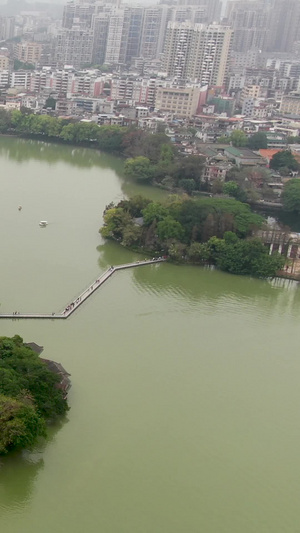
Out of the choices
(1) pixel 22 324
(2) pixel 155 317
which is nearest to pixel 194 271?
(2) pixel 155 317

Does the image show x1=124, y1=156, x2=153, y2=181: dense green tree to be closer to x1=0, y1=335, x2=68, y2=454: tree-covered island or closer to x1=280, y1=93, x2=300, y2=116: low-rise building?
x1=0, y1=335, x2=68, y2=454: tree-covered island

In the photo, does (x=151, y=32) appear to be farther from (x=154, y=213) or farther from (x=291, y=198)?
(x=154, y=213)


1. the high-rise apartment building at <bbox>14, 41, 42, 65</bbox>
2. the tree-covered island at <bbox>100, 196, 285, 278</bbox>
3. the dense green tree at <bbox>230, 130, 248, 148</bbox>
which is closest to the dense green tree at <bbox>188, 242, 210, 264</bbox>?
the tree-covered island at <bbox>100, 196, 285, 278</bbox>

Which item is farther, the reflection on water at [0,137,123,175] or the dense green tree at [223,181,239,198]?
the reflection on water at [0,137,123,175]

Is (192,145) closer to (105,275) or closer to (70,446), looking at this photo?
(105,275)

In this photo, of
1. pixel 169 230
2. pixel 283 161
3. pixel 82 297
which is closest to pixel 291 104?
pixel 283 161

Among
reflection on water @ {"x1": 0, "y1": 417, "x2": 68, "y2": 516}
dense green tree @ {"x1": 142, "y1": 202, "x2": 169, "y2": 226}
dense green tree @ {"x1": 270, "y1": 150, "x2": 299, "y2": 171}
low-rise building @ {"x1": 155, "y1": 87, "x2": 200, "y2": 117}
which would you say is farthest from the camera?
low-rise building @ {"x1": 155, "y1": 87, "x2": 200, "y2": 117}
